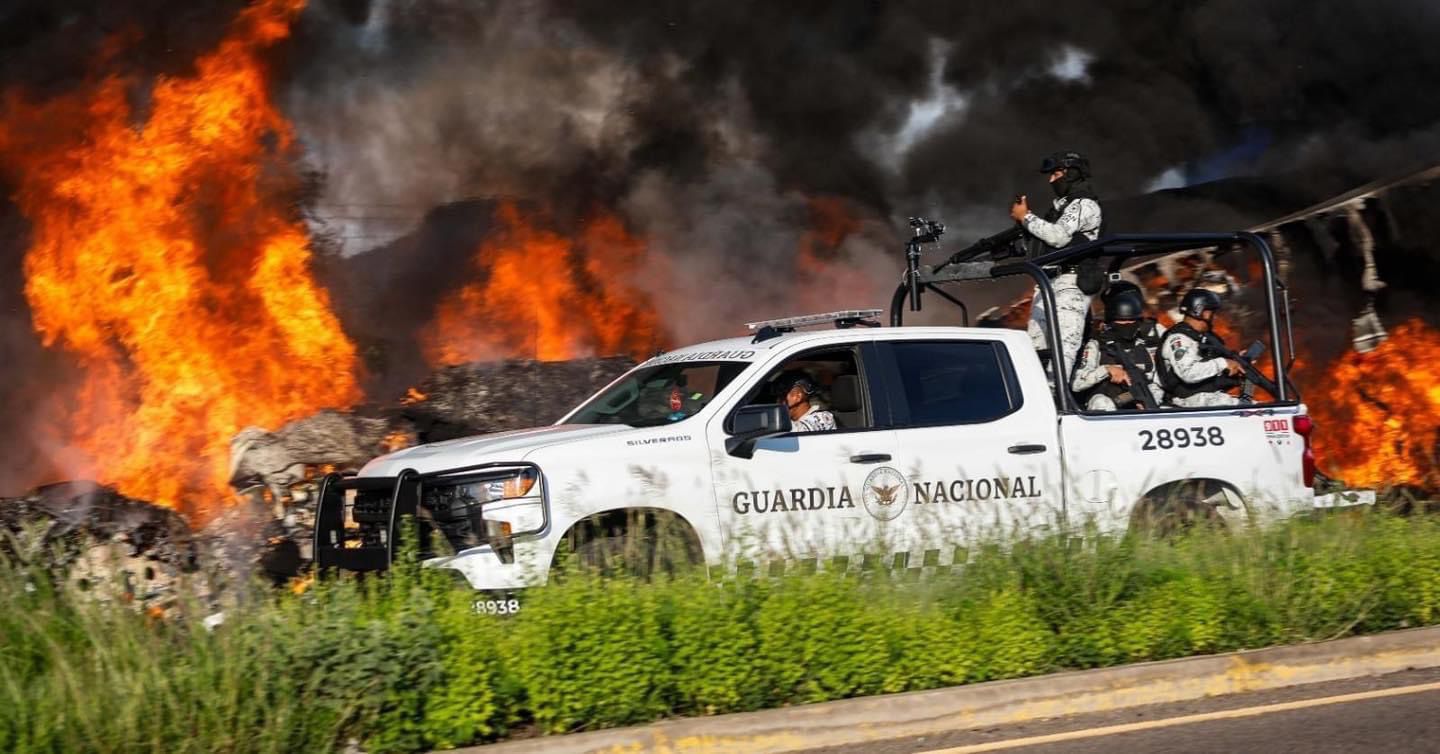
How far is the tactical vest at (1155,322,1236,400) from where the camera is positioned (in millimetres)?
9312

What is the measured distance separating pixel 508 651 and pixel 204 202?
9.85 metres

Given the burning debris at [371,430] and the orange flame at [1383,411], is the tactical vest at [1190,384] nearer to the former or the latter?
the orange flame at [1383,411]

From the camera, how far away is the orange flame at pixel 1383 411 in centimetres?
1362

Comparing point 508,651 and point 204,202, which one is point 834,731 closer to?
point 508,651

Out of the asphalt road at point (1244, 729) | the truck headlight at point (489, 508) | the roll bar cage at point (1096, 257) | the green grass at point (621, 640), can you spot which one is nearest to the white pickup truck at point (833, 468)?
the truck headlight at point (489, 508)

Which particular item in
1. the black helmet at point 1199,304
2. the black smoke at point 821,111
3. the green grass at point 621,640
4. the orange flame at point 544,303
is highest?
the black smoke at point 821,111

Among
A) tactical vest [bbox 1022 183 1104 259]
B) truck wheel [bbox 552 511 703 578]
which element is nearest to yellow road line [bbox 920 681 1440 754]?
truck wheel [bbox 552 511 703 578]

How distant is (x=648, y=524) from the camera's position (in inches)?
281

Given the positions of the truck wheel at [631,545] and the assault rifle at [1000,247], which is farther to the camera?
the assault rifle at [1000,247]

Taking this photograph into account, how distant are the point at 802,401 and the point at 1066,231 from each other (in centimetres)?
264

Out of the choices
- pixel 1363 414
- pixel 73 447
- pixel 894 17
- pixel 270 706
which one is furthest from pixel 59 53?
pixel 1363 414

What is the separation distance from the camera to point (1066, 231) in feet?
31.1

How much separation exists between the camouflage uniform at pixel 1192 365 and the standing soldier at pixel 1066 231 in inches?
27.4

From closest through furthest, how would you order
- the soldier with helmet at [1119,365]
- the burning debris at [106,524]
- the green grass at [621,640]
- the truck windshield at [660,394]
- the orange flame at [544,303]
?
the green grass at [621,640]
the truck windshield at [660,394]
the soldier with helmet at [1119,365]
the burning debris at [106,524]
the orange flame at [544,303]
